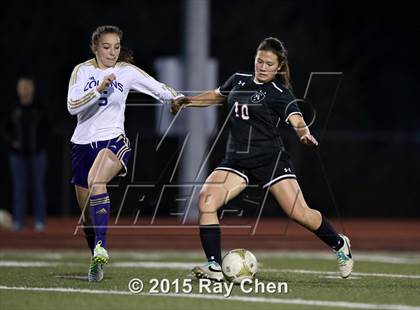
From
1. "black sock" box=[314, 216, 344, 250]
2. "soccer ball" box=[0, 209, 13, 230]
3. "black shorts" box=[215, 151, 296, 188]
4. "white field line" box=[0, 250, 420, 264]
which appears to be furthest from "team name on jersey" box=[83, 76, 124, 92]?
"soccer ball" box=[0, 209, 13, 230]

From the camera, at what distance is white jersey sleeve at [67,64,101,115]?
10.1m

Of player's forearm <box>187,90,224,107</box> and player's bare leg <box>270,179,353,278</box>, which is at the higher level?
player's forearm <box>187,90,224,107</box>

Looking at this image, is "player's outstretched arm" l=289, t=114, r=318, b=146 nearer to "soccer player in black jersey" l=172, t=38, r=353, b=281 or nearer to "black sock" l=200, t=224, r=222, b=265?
"soccer player in black jersey" l=172, t=38, r=353, b=281

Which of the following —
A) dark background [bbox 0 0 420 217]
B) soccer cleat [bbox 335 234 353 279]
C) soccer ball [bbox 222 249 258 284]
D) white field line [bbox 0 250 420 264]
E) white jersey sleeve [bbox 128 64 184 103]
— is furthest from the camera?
dark background [bbox 0 0 420 217]

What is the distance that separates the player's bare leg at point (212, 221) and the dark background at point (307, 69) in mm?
9259

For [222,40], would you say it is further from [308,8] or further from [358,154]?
[358,154]

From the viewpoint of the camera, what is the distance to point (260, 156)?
33.8 feet

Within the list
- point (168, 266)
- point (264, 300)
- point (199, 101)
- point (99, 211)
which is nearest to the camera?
point (264, 300)

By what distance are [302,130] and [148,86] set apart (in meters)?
1.55

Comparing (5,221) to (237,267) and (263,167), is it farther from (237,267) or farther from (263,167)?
(237,267)

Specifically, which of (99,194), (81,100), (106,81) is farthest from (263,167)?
(81,100)

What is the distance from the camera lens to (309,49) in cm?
2909

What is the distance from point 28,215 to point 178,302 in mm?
13728

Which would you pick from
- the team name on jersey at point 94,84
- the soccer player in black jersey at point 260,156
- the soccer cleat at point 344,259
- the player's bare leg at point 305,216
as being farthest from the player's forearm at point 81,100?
the soccer cleat at point 344,259
